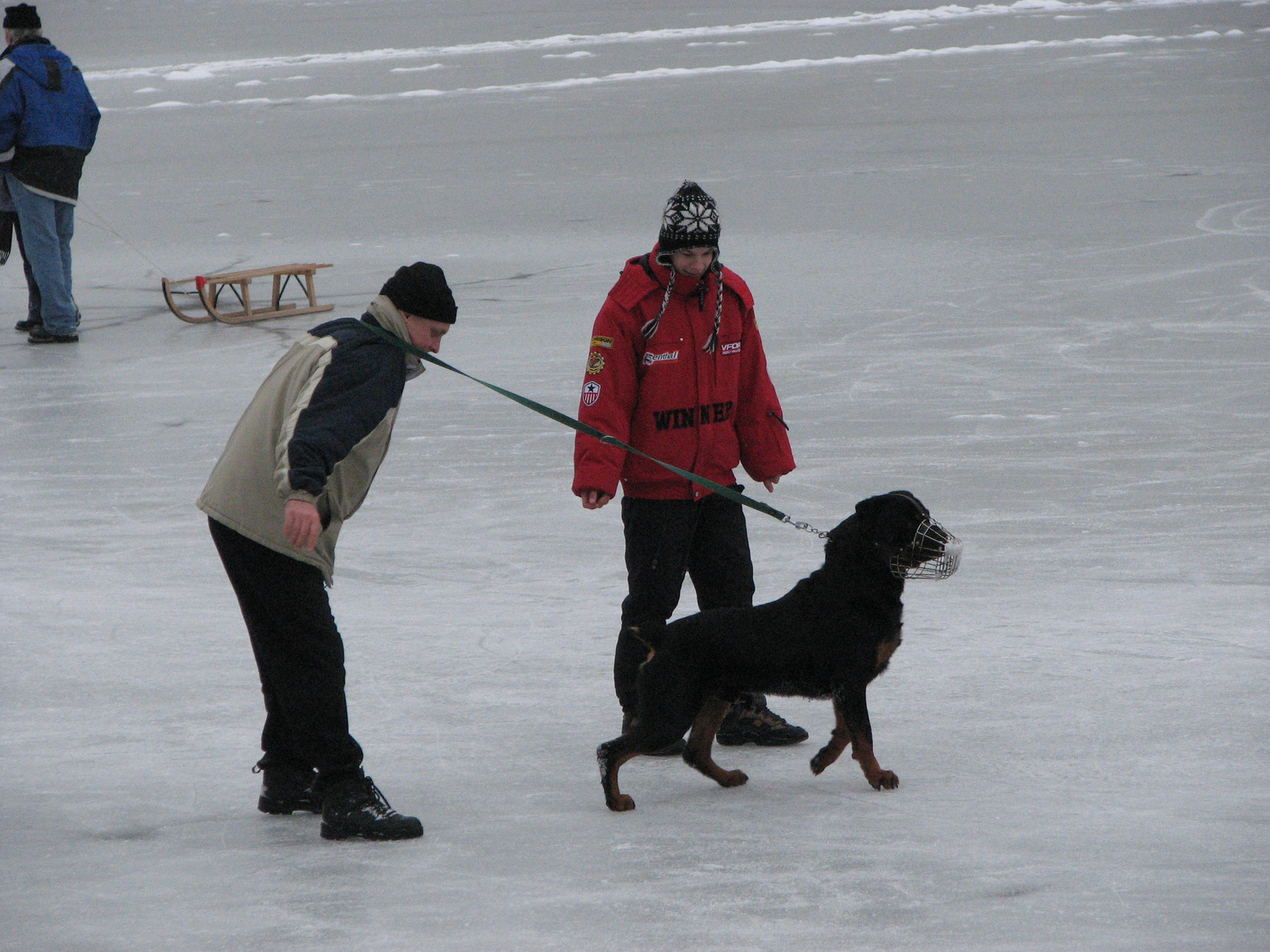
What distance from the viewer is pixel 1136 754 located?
12.5ft

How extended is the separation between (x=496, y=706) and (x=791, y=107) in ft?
64.6

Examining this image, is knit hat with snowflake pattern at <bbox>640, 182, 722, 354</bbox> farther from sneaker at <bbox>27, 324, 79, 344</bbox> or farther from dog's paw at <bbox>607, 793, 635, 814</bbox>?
sneaker at <bbox>27, 324, 79, 344</bbox>

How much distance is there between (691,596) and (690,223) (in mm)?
1930

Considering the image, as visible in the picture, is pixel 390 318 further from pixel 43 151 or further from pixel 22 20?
pixel 22 20

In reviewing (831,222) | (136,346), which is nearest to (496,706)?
(136,346)

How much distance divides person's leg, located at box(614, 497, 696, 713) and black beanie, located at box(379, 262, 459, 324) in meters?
0.83

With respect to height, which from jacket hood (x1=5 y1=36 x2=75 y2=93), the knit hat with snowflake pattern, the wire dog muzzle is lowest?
the wire dog muzzle

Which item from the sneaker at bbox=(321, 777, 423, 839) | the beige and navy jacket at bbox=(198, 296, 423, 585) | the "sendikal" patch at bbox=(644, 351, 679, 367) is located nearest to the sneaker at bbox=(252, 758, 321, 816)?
the sneaker at bbox=(321, 777, 423, 839)

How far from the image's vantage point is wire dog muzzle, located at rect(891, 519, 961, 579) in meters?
3.51

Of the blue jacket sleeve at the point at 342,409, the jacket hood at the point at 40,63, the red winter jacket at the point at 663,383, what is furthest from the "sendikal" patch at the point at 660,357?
the jacket hood at the point at 40,63

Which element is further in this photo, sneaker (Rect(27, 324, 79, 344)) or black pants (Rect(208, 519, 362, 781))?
sneaker (Rect(27, 324, 79, 344))

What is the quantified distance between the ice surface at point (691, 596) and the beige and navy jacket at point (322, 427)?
28.9 inches

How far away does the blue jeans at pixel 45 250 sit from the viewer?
989 cm

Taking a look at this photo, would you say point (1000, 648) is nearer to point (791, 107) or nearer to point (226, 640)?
point (226, 640)
